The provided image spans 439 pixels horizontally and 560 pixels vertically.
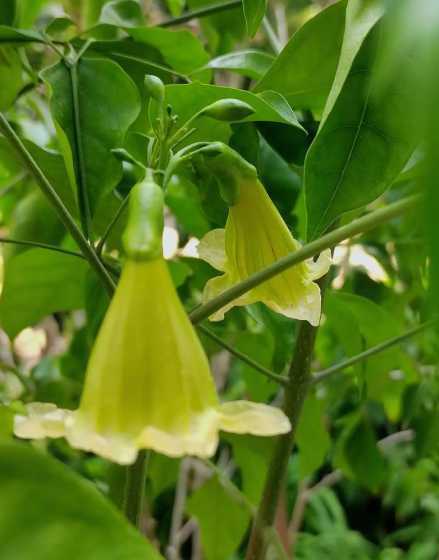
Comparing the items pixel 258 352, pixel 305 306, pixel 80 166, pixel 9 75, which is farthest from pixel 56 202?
pixel 258 352

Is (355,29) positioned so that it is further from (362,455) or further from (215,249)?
(362,455)

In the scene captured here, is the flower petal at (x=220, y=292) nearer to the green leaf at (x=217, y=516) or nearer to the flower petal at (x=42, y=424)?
the flower petal at (x=42, y=424)

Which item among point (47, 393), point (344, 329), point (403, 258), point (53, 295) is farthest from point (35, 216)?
point (403, 258)

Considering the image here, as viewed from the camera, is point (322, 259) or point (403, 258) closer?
point (322, 259)

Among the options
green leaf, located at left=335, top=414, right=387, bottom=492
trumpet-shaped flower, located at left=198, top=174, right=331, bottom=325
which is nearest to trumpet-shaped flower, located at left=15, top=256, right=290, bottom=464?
trumpet-shaped flower, located at left=198, top=174, right=331, bottom=325

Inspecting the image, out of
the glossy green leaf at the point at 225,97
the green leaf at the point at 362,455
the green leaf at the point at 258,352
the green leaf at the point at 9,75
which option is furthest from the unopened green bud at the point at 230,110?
the green leaf at the point at 362,455

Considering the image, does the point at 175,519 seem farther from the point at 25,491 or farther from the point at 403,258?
the point at 25,491
